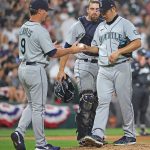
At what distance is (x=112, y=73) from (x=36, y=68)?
3.84 feet

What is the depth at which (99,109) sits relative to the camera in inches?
336

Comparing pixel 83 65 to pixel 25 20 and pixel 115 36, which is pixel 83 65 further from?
pixel 25 20

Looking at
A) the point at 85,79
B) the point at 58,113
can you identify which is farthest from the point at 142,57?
the point at 85,79

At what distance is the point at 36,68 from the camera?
26.6ft

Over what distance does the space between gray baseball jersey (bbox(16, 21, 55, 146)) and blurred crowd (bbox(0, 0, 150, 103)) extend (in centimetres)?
609

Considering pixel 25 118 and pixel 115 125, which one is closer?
pixel 25 118

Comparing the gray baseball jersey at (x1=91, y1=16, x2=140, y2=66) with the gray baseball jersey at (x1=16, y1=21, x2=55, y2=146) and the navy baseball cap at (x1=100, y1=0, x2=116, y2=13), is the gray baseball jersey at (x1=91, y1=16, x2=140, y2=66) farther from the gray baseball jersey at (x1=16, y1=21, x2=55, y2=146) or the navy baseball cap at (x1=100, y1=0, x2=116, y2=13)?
the gray baseball jersey at (x1=16, y1=21, x2=55, y2=146)

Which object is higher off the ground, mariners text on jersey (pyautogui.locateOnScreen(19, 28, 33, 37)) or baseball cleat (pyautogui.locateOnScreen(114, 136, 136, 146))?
mariners text on jersey (pyautogui.locateOnScreen(19, 28, 33, 37))

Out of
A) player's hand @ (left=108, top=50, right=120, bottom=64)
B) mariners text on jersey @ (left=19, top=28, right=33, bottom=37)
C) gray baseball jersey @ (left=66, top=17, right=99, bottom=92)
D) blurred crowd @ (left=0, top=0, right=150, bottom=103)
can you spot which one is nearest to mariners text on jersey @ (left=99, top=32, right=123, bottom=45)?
player's hand @ (left=108, top=50, right=120, bottom=64)

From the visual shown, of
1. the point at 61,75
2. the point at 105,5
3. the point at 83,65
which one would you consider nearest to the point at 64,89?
the point at 61,75

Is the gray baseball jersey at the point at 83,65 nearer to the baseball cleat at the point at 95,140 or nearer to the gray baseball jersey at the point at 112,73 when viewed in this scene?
the gray baseball jersey at the point at 112,73

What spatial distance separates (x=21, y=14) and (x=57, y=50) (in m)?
10.4

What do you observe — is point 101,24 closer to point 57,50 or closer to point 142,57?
point 57,50

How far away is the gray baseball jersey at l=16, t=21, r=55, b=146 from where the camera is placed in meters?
8.05
